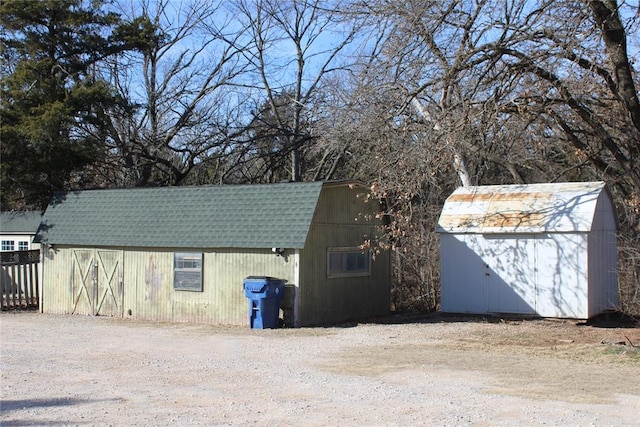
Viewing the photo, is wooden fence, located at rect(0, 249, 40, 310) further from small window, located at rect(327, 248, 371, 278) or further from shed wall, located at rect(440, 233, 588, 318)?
shed wall, located at rect(440, 233, 588, 318)

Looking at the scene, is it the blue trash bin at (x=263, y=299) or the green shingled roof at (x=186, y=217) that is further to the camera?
the green shingled roof at (x=186, y=217)

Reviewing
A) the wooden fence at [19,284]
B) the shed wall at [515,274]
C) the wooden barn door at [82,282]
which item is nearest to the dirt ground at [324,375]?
the shed wall at [515,274]

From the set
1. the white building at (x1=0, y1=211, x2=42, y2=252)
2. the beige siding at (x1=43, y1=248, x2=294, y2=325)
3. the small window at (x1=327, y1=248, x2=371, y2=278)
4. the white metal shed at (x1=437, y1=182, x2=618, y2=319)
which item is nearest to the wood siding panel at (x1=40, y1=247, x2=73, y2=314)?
the beige siding at (x1=43, y1=248, x2=294, y2=325)

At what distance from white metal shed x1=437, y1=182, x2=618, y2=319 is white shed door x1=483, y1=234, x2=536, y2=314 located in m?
0.02

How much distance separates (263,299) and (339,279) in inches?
107

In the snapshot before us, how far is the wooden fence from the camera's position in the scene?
71.6 ft

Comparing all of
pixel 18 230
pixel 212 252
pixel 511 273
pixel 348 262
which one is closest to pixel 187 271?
pixel 212 252

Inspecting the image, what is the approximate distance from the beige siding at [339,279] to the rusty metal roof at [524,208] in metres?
2.09

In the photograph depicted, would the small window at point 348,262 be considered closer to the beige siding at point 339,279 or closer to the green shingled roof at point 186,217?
the beige siding at point 339,279

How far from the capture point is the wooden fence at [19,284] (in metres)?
21.8

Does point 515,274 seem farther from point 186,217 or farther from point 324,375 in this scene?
point 324,375

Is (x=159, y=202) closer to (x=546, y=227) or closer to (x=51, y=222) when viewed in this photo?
(x=51, y=222)

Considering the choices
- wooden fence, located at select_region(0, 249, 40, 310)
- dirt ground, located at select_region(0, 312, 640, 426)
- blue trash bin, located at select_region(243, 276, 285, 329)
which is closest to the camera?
dirt ground, located at select_region(0, 312, 640, 426)

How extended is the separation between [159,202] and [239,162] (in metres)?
10.7
